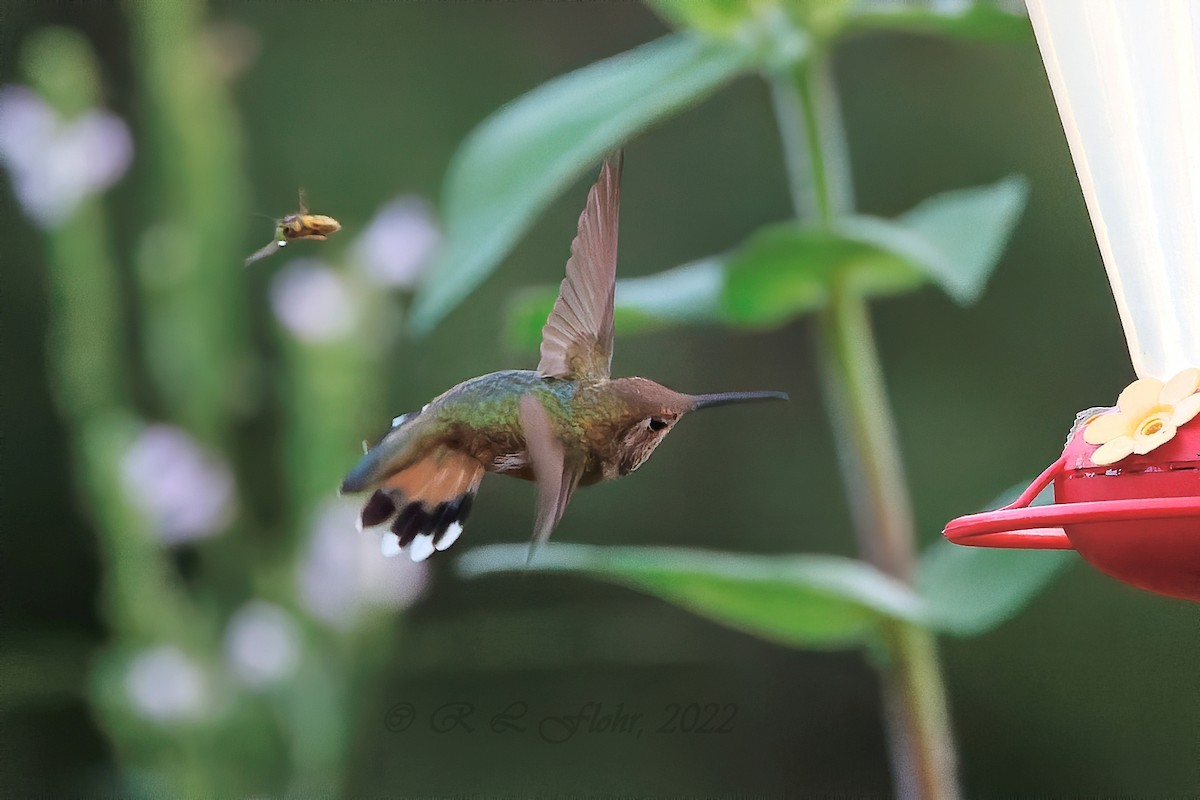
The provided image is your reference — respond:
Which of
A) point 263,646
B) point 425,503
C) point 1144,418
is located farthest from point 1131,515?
point 263,646

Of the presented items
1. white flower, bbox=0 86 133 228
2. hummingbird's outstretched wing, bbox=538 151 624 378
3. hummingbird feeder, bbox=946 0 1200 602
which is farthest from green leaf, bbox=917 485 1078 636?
white flower, bbox=0 86 133 228

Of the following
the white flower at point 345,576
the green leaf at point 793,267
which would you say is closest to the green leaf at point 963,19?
the green leaf at point 793,267

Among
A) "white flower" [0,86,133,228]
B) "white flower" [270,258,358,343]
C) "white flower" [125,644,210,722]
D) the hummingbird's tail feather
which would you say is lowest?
the hummingbird's tail feather

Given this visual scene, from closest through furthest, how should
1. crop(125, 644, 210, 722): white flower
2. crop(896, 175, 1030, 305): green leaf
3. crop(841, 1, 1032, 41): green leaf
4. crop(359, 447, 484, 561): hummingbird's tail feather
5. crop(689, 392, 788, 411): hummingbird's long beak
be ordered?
crop(689, 392, 788, 411): hummingbird's long beak → crop(359, 447, 484, 561): hummingbird's tail feather → crop(896, 175, 1030, 305): green leaf → crop(841, 1, 1032, 41): green leaf → crop(125, 644, 210, 722): white flower

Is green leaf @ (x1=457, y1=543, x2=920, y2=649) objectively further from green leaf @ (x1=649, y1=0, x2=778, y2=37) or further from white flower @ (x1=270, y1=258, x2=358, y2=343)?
white flower @ (x1=270, y1=258, x2=358, y2=343)

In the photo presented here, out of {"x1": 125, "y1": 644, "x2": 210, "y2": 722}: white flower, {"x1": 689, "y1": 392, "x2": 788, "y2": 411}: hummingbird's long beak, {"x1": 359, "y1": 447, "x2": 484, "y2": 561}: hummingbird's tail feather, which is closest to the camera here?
{"x1": 689, "y1": 392, "x2": 788, "y2": 411}: hummingbird's long beak

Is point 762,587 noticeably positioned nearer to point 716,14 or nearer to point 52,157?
point 716,14

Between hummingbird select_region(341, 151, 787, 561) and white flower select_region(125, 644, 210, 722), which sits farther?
white flower select_region(125, 644, 210, 722)

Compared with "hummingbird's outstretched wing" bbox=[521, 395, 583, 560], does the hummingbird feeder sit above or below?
above
